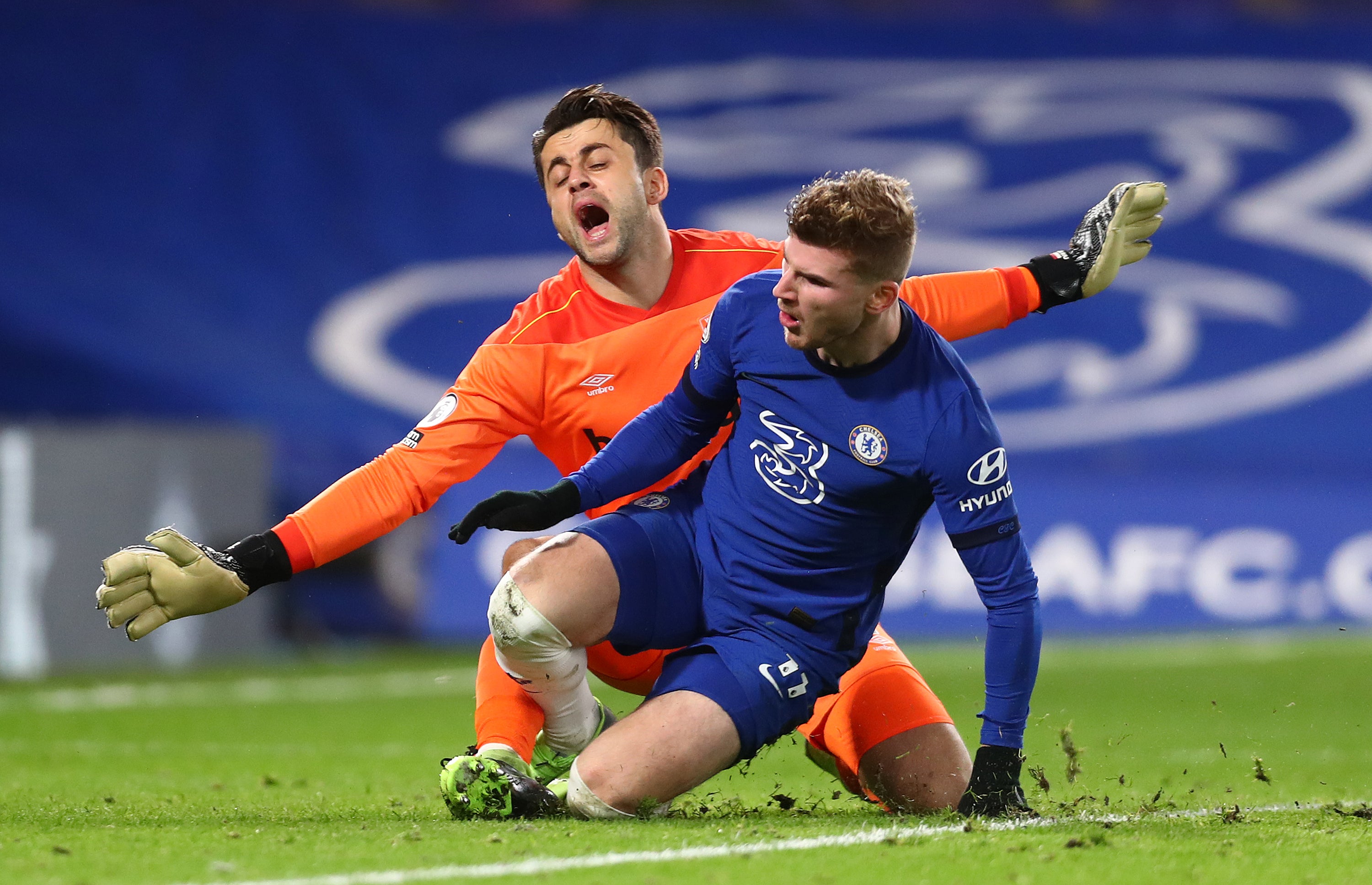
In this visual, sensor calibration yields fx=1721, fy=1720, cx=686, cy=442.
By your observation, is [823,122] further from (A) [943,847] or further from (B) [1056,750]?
(A) [943,847]

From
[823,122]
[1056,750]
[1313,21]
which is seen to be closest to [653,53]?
[823,122]

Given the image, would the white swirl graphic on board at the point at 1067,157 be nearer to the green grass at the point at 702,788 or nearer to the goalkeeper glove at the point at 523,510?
the green grass at the point at 702,788

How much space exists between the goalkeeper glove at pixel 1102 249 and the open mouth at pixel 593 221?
125cm

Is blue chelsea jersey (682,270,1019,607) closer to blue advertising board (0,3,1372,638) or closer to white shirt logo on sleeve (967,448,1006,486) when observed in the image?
white shirt logo on sleeve (967,448,1006,486)

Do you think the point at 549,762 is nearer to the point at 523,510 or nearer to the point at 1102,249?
the point at 523,510

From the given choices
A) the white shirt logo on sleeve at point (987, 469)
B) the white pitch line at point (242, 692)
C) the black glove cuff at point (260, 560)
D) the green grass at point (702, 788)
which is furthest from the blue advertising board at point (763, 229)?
the white shirt logo on sleeve at point (987, 469)

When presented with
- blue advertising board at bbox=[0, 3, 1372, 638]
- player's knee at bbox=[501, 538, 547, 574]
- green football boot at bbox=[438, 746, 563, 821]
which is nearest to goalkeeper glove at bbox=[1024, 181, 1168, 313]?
player's knee at bbox=[501, 538, 547, 574]

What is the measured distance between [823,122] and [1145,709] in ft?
32.1

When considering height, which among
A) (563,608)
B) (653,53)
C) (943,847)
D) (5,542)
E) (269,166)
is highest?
(653,53)

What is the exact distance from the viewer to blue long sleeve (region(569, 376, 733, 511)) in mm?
4574

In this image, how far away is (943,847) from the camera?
12.5 feet

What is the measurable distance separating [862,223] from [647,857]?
1.55 meters

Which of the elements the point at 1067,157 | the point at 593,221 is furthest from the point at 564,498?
the point at 1067,157

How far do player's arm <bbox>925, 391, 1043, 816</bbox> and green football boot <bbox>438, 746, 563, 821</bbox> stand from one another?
1.06 meters
